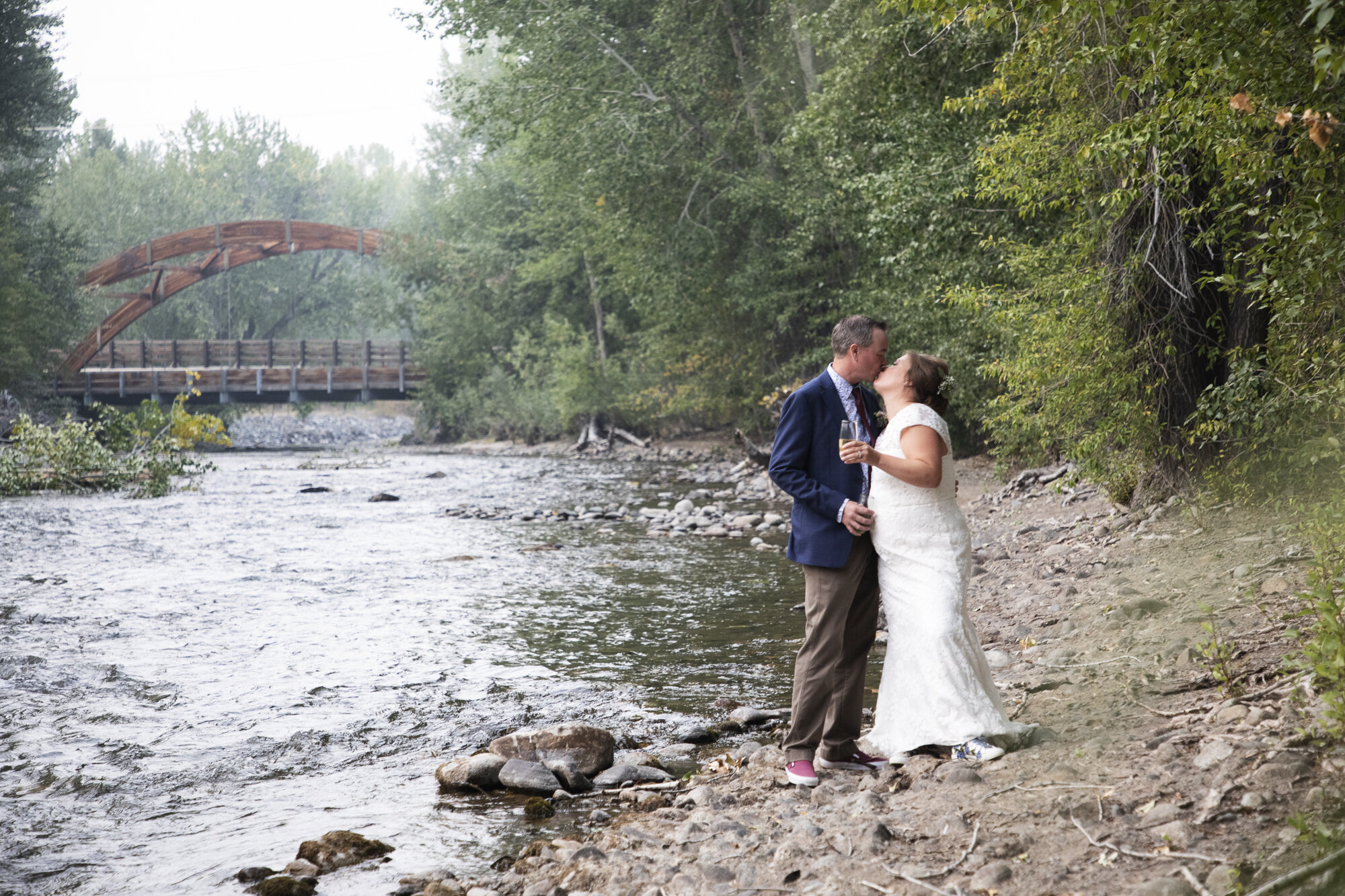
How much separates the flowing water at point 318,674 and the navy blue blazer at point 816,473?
1700 mm

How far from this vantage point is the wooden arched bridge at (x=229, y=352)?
44438 millimetres

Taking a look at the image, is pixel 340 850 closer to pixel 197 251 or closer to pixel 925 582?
pixel 925 582

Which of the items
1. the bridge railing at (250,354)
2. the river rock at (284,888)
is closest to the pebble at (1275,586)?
the river rock at (284,888)

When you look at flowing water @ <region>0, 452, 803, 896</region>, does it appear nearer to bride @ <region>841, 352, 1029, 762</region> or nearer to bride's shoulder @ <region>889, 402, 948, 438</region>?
bride @ <region>841, 352, 1029, 762</region>

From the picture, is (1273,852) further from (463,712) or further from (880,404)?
(463,712)

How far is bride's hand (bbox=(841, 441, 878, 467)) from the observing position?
4.15m

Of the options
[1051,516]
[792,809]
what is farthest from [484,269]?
[792,809]

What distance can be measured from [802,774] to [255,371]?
46419 millimetres

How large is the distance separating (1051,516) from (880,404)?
7.40 metres

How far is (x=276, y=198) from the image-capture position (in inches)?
3194

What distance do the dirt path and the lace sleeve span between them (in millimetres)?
1376

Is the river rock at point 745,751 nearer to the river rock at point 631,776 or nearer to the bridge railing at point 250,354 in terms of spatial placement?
the river rock at point 631,776

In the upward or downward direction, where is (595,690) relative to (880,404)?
downward

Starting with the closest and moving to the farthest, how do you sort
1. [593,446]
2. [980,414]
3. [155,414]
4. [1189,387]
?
[1189,387] < [980,414] < [155,414] < [593,446]
